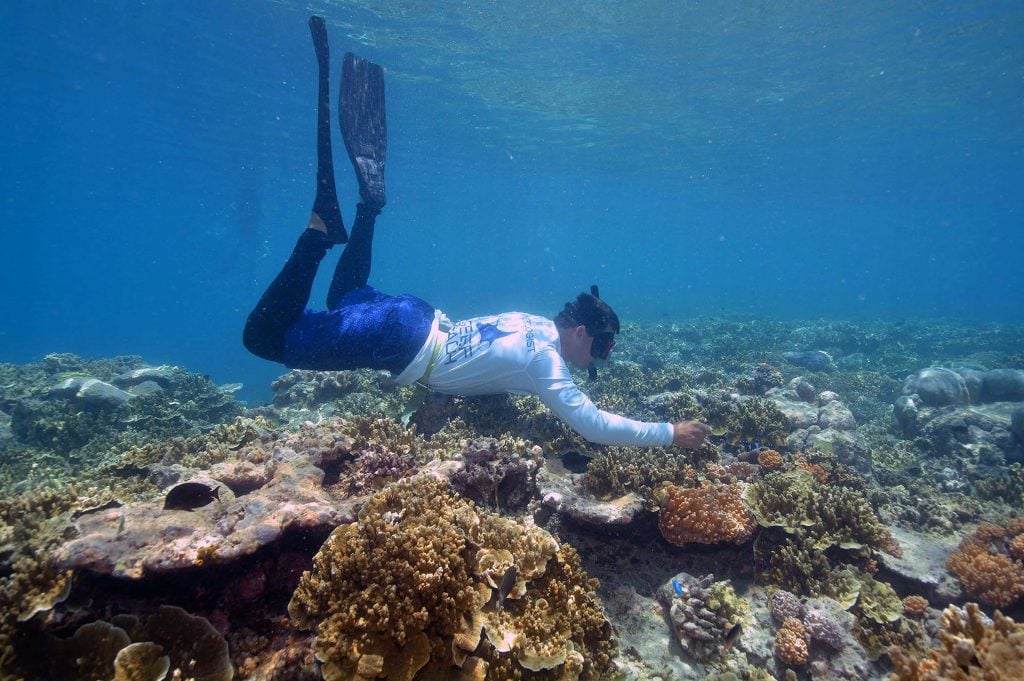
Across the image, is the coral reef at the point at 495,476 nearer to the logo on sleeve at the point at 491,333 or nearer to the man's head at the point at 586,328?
the logo on sleeve at the point at 491,333

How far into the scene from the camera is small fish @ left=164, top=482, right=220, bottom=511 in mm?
3806

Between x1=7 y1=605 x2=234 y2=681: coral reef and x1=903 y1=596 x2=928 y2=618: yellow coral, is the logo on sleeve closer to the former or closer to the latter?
x1=7 y1=605 x2=234 y2=681: coral reef

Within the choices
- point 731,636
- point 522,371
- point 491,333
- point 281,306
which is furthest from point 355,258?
point 731,636

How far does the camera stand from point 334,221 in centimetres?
660

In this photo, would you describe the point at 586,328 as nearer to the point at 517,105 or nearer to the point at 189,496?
the point at 189,496

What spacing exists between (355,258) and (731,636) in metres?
6.83

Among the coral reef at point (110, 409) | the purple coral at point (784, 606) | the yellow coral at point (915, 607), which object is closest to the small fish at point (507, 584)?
the purple coral at point (784, 606)

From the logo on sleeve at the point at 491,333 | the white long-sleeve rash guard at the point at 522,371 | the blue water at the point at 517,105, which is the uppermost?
the blue water at the point at 517,105

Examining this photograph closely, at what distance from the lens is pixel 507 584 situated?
3.39 m

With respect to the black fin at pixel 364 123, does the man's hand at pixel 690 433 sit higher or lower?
lower

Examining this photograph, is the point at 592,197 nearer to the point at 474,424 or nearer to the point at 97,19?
the point at 97,19

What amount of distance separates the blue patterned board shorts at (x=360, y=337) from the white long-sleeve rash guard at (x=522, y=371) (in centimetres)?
22

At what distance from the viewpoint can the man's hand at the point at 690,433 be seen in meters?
5.38

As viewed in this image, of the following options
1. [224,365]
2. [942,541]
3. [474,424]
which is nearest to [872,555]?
[942,541]
